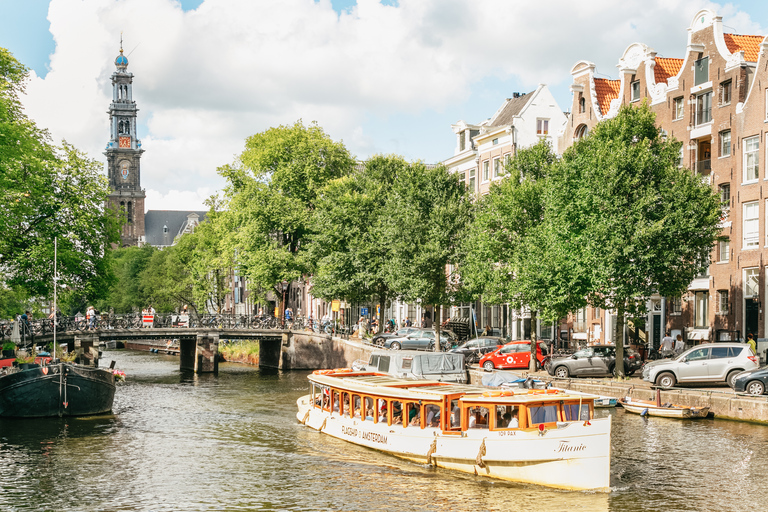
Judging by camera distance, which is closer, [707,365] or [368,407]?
[368,407]

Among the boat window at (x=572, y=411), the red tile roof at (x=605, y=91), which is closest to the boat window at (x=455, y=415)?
the boat window at (x=572, y=411)

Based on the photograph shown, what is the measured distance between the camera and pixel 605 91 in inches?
2249

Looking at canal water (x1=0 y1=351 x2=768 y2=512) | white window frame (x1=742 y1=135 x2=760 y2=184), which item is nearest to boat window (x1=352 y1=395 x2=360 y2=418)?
canal water (x1=0 y1=351 x2=768 y2=512)

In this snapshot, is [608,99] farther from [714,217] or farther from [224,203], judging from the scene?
[224,203]

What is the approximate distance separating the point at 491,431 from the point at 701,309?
88.9ft

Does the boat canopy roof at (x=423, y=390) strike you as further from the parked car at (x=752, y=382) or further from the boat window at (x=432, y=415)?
the parked car at (x=752, y=382)

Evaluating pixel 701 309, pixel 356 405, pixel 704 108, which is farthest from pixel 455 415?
pixel 704 108

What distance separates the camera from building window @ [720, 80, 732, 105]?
46.2 m

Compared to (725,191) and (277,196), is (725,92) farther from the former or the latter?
(277,196)

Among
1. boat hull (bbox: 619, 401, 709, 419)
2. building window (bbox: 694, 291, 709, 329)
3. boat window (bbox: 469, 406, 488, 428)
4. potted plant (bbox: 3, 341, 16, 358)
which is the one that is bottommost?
boat hull (bbox: 619, 401, 709, 419)

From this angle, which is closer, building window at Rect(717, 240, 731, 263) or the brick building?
the brick building

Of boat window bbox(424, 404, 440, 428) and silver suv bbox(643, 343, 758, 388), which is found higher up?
silver suv bbox(643, 343, 758, 388)

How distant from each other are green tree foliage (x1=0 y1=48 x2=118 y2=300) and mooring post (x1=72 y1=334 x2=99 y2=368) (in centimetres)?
854

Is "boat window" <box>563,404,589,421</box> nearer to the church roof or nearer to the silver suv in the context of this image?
the silver suv
